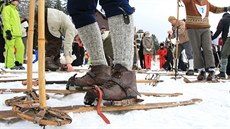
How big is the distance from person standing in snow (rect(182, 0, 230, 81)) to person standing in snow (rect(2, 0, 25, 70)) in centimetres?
431

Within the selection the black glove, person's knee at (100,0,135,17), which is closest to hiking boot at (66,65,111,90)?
person's knee at (100,0,135,17)

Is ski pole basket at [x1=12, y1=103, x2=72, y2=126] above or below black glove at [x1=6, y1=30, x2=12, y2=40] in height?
below

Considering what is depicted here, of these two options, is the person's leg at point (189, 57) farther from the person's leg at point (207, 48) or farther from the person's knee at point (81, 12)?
the person's knee at point (81, 12)

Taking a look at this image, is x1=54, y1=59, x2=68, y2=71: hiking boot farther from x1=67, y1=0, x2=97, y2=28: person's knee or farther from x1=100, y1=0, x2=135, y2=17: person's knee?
x1=100, y1=0, x2=135, y2=17: person's knee

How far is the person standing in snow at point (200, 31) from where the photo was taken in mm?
5359

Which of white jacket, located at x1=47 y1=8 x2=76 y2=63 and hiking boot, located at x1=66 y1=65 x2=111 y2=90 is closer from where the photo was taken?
hiking boot, located at x1=66 y1=65 x2=111 y2=90

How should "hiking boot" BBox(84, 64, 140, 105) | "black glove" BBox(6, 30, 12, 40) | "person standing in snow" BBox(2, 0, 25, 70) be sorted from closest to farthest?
"hiking boot" BBox(84, 64, 140, 105) < "black glove" BBox(6, 30, 12, 40) < "person standing in snow" BBox(2, 0, 25, 70)

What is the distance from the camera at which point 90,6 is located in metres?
2.41

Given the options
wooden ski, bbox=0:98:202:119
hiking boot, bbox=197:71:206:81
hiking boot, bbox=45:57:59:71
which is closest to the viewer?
wooden ski, bbox=0:98:202:119

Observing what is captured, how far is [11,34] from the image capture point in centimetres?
781

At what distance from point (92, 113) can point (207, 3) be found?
4.53 meters

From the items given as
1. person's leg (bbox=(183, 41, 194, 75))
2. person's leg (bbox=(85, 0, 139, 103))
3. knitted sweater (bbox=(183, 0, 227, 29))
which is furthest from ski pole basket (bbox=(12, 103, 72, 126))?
person's leg (bbox=(183, 41, 194, 75))

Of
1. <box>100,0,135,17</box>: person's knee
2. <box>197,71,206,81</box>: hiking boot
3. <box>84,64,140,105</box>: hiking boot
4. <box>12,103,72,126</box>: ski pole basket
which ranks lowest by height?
<box>197,71,206,81</box>: hiking boot

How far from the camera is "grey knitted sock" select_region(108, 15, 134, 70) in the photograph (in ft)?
6.72
